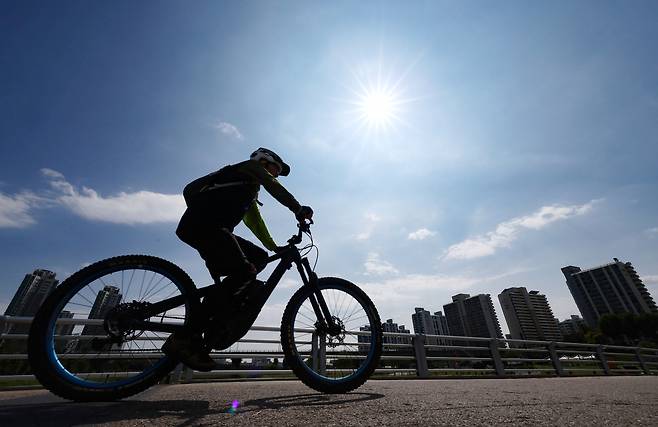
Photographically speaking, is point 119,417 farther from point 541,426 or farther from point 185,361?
point 541,426

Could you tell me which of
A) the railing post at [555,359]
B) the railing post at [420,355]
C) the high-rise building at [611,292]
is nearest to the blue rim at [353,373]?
the railing post at [420,355]

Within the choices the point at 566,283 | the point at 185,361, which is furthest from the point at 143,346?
the point at 566,283

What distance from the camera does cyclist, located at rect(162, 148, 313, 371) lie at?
2197 millimetres

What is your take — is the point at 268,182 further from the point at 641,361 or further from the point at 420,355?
the point at 641,361

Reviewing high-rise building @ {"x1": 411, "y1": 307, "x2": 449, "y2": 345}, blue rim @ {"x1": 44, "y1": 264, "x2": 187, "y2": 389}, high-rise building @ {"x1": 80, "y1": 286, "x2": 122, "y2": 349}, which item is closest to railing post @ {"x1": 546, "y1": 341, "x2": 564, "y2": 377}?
blue rim @ {"x1": 44, "y1": 264, "x2": 187, "y2": 389}

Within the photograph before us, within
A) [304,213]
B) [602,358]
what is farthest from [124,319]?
[602,358]

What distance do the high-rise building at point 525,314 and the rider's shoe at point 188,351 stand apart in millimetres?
93588

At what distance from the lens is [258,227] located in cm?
319

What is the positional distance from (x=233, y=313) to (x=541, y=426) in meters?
1.94

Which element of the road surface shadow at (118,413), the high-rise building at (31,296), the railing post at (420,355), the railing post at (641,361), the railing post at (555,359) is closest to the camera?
the road surface shadow at (118,413)

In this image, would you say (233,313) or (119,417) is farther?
(233,313)

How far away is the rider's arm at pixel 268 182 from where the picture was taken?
2547mm

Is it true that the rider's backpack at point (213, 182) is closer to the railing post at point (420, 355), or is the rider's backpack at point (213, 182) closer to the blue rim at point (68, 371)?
the blue rim at point (68, 371)

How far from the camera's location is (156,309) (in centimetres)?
219
